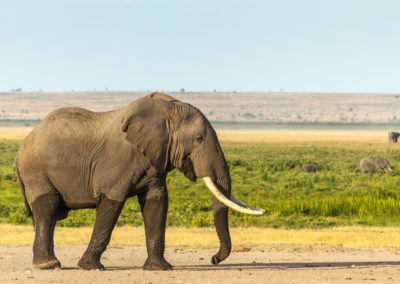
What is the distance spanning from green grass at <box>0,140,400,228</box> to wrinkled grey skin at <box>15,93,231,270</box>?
820cm

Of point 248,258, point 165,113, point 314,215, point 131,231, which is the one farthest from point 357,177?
point 165,113

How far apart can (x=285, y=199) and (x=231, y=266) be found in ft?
53.0

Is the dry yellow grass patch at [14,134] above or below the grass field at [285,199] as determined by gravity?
below

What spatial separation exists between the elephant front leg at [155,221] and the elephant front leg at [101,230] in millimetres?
412

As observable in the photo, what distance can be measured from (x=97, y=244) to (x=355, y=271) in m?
4.06

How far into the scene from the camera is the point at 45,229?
44.4ft

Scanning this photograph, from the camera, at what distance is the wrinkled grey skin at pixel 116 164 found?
512 inches

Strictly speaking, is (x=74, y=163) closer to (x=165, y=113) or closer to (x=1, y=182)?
(x=165, y=113)

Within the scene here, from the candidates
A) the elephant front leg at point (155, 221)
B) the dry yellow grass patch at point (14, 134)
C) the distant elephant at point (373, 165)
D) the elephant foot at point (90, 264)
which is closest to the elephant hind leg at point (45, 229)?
the elephant foot at point (90, 264)

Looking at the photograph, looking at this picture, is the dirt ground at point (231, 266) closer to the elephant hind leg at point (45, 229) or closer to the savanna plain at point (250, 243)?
the savanna plain at point (250, 243)

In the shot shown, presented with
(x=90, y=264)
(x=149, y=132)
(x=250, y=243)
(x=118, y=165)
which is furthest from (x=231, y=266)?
(x=250, y=243)

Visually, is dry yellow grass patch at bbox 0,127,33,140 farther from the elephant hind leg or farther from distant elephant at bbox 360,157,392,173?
the elephant hind leg

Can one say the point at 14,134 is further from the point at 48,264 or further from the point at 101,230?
the point at 101,230

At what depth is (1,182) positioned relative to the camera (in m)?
35.7
